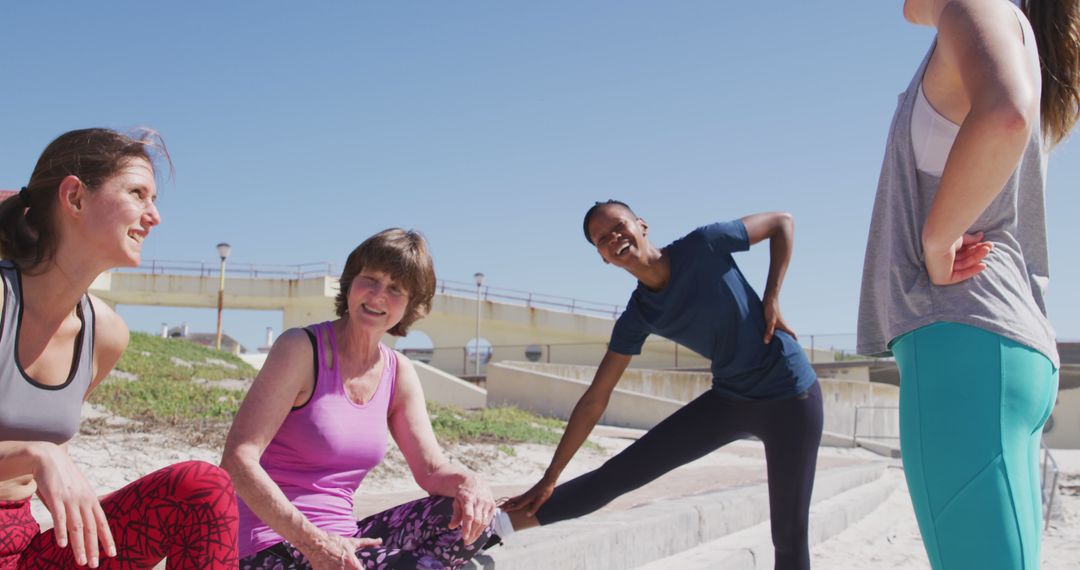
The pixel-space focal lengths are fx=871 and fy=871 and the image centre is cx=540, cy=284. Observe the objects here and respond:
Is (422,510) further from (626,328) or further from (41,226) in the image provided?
(41,226)

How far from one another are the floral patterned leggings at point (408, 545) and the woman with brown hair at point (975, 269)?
5.08 ft

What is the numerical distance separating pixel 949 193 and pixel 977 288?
21 cm

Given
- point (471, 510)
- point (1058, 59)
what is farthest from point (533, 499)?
point (1058, 59)

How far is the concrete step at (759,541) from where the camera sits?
4.45 metres

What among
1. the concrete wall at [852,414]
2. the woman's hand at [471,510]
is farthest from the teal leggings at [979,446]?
the concrete wall at [852,414]

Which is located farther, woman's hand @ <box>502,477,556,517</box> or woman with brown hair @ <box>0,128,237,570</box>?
woman's hand @ <box>502,477,556,517</box>

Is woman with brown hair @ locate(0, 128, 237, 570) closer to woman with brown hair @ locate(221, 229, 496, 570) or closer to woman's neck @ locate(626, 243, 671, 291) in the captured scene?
woman with brown hair @ locate(221, 229, 496, 570)

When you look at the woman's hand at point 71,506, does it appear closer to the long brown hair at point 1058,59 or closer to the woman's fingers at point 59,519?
the woman's fingers at point 59,519

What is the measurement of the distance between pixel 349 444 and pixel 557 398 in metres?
17.7

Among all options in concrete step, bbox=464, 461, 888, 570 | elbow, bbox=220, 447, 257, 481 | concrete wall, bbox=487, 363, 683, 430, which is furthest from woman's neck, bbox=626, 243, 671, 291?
concrete wall, bbox=487, 363, 683, 430

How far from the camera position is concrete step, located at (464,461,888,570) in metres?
3.29

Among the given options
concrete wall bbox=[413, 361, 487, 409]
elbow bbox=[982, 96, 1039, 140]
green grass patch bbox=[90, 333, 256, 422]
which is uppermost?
elbow bbox=[982, 96, 1039, 140]

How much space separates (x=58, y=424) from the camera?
2.03m

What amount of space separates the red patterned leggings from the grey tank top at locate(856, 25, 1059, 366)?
Answer: 60.2 inches
